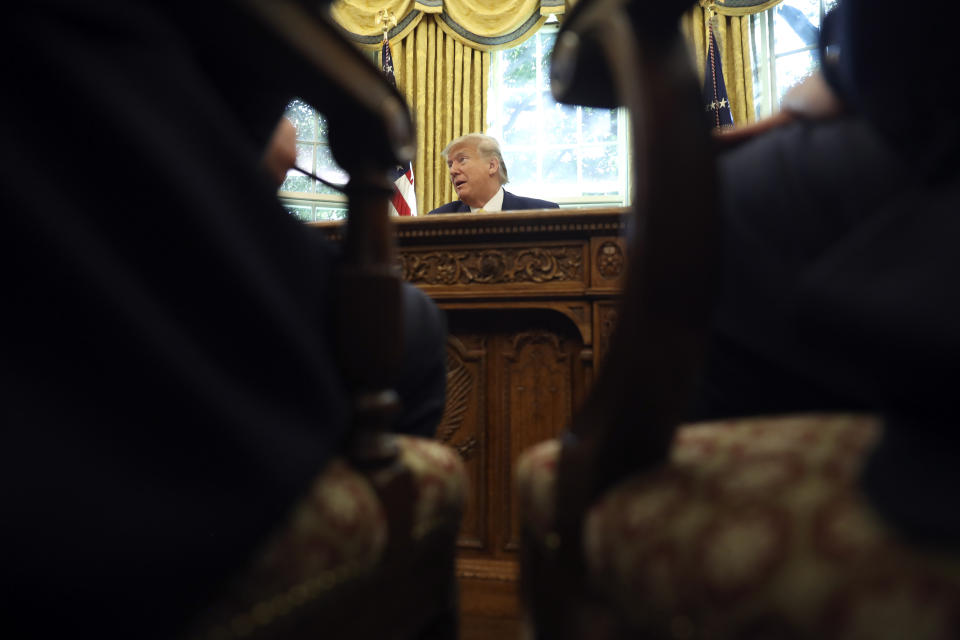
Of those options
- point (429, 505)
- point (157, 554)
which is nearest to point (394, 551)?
point (429, 505)

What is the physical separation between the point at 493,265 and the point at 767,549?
58.8 inches

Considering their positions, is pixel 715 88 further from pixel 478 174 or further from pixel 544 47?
pixel 478 174

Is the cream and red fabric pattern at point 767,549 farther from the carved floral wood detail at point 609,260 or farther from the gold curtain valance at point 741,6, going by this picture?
the gold curtain valance at point 741,6

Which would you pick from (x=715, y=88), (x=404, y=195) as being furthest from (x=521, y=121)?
(x=715, y=88)

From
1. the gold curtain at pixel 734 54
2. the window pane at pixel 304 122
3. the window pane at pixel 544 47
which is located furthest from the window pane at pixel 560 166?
the window pane at pixel 304 122

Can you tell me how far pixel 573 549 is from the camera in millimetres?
403

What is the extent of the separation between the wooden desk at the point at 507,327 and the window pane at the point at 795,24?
360 cm

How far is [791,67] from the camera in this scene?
14.4 feet

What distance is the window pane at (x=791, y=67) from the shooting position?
14.3 ft

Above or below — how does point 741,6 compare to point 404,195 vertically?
above

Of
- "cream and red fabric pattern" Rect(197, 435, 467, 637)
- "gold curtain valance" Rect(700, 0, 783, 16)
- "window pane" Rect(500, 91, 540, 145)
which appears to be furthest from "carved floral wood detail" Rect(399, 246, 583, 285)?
"gold curtain valance" Rect(700, 0, 783, 16)

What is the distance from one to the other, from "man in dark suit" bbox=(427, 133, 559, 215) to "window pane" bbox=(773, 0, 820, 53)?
2127 mm

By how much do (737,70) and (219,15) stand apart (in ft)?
14.9

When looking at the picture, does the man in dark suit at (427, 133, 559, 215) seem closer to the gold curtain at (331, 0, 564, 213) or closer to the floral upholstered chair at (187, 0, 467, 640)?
the gold curtain at (331, 0, 564, 213)
